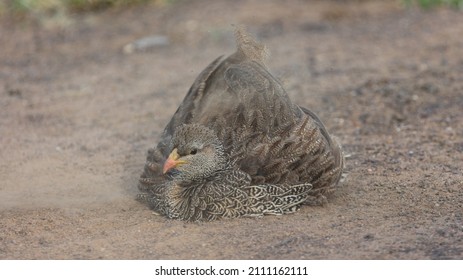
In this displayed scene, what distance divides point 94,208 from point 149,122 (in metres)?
2.66

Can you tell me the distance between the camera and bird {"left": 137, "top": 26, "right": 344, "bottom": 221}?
6.52 m

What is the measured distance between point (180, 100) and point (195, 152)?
374 cm

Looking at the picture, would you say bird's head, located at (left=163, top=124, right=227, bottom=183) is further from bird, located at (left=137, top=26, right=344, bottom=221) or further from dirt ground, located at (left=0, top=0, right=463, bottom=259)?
dirt ground, located at (left=0, top=0, right=463, bottom=259)

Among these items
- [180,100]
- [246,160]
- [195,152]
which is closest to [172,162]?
[195,152]

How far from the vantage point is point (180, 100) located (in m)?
10.3

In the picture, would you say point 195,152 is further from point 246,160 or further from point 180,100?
point 180,100

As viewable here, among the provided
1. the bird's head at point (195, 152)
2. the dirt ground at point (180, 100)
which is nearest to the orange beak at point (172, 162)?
the bird's head at point (195, 152)

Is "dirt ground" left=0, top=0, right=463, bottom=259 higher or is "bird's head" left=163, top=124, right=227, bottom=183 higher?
"bird's head" left=163, top=124, right=227, bottom=183

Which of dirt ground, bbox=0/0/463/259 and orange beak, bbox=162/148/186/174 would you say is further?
orange beak, bbox=162/148/186/174

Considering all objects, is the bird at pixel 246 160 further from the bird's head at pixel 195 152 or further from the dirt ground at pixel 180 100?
the dirt ground at pixel 180 100

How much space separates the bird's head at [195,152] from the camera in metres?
6.58

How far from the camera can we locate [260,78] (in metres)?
6.85

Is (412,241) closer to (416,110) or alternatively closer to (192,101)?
(192,101)

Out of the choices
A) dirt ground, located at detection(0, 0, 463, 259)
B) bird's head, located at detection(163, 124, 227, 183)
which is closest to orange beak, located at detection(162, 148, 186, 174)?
bird's head, located at detection(163, 124, 227, 183)
